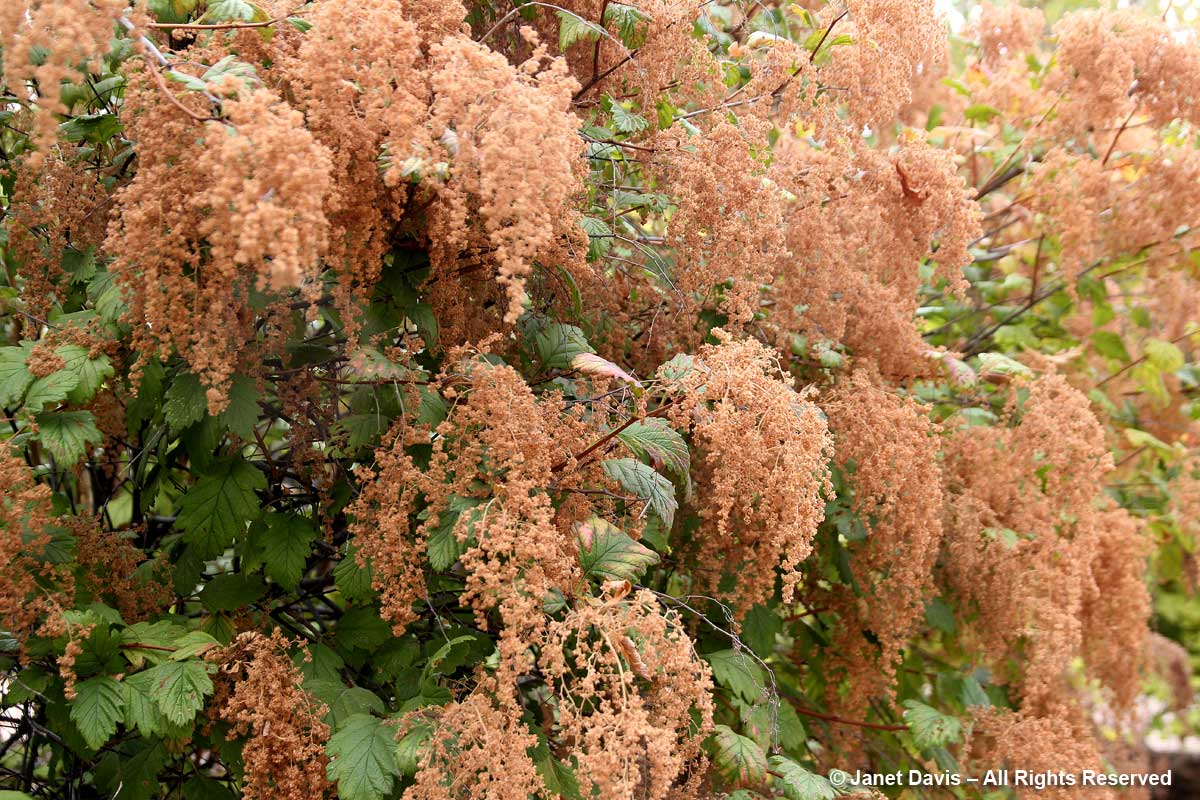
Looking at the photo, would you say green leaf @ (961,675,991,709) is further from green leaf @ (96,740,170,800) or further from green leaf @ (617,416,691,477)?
green leaf @ (96,740,170,800)

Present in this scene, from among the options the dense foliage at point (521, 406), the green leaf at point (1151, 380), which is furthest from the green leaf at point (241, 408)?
the green leaf at point (1151, 380)

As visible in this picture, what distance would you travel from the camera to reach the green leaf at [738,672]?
298cm

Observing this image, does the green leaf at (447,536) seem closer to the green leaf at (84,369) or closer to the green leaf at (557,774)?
the green leaf at (557,774)

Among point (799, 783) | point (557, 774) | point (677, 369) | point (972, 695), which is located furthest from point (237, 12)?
point (972, 695)

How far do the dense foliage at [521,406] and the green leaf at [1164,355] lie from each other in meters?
0.74

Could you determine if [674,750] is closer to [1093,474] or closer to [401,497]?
[401,497]

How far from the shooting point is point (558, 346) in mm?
2992

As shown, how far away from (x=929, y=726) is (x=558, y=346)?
2.09 m

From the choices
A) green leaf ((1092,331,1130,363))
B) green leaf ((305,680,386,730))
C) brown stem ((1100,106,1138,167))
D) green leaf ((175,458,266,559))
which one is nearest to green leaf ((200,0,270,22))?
green leaf ((175,458,266,559))

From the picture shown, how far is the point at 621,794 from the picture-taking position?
1.97 meters

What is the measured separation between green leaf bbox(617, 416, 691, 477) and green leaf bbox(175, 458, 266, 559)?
112 centimetres

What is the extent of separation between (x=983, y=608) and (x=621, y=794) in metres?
2.46

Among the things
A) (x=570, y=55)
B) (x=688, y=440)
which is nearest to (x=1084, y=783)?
(x=688, y=440)

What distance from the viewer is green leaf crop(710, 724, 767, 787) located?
2.83 metres
